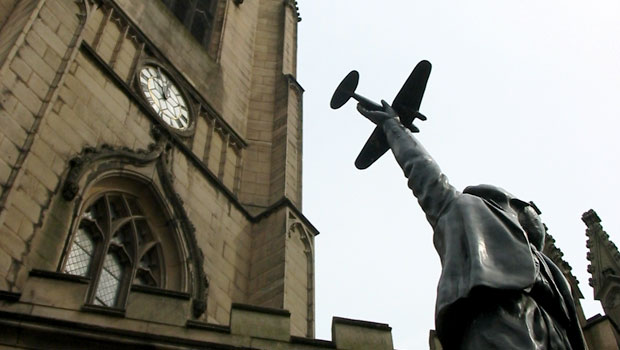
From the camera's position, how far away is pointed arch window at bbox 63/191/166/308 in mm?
11570

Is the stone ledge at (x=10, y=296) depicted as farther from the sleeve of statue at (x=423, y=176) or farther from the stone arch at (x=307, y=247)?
the stone arch at (x=307, y=247)

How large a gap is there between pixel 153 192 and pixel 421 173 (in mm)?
10416

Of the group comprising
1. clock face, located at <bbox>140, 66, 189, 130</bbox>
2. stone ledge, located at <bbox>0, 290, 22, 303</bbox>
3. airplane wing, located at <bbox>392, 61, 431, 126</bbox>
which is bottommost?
airplane wing, located at <bbox>392, 61, 431, 126</bbox>

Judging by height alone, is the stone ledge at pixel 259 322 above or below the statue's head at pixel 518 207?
above

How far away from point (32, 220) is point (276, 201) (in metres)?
6.43

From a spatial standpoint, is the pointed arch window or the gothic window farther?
the gothic window

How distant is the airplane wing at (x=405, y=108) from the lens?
3947 millimetres

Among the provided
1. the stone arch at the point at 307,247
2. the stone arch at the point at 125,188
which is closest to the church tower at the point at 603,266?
the stone arch at the point at 307,247

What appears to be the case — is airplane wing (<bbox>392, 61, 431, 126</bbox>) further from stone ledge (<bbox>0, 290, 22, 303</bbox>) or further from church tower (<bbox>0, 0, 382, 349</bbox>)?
stone ledge (<bbox>0, 290, 22, 303</bbox>)

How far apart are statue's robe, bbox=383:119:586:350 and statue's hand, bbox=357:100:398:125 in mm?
592

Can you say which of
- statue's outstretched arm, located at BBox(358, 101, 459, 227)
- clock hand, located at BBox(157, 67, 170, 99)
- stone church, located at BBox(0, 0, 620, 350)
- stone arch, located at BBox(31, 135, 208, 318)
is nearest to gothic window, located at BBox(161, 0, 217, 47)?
stone church, located at BBox(0, 0, 620, 350)

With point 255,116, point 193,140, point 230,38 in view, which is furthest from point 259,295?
point 230,38

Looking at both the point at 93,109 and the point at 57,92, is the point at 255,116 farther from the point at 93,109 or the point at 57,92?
the point at 57,92

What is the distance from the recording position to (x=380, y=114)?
384 cm
